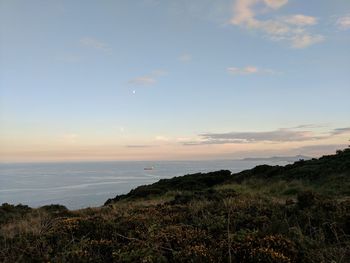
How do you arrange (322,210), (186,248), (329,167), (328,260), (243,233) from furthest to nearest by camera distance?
(329,167), (322,210), (243,233), (186,248), (328,260)

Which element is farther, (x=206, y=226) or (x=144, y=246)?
(x=206, y=226)

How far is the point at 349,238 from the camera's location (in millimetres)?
6031

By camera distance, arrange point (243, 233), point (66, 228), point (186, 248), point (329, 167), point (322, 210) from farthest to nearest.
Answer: point (329, 167)
point (322, 210)
point (66, 228)
point (243, 233)
point (186, 248)

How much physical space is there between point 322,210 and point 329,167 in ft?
49.7

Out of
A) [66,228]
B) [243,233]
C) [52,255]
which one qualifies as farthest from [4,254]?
[243,233]

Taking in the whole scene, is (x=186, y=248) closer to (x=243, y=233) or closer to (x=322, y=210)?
(x=243, y=233)

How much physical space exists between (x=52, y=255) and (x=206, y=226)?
8.97 feet

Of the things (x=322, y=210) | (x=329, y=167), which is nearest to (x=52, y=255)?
(x=322, y=210)

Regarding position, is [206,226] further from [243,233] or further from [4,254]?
[4,254]

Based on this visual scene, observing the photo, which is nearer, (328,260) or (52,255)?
(328,260)

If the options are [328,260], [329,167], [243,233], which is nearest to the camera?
[328,260]

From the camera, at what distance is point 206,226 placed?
22.0 feet

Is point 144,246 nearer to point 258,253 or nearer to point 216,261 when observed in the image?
point 216,261

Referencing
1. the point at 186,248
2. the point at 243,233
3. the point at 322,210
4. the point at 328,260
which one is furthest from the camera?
the point at 322,210
